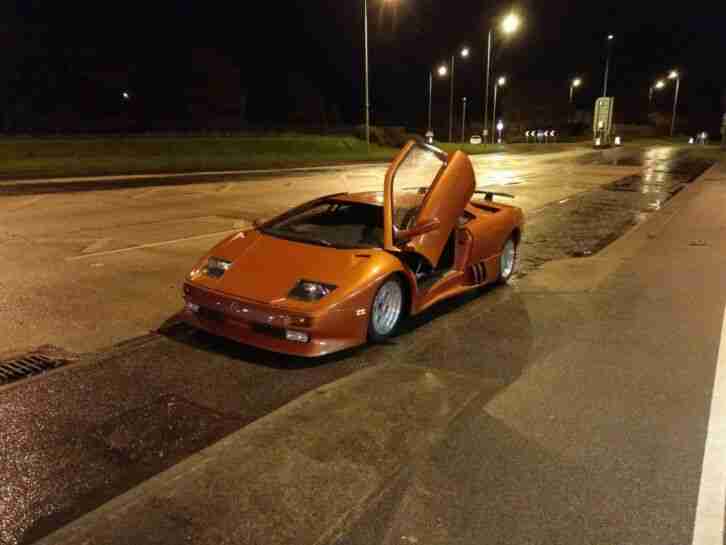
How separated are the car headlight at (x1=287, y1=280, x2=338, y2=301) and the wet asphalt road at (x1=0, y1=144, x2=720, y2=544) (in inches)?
21.1

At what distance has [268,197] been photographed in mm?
16688

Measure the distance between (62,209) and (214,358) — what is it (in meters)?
10.1

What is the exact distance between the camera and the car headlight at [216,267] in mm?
5531

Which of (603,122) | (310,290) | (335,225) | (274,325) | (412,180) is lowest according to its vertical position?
(603,122)

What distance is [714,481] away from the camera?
3510 millimetres

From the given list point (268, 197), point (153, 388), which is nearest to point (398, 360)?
point (153, 388)

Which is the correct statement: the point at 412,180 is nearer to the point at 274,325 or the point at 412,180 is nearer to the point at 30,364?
the point at 274,325

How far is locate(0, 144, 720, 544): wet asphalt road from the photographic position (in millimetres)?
3465

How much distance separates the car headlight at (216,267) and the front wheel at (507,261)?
131 inches

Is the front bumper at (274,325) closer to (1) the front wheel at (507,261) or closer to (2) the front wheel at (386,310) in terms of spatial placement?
(2) the front wheel at (386,310)

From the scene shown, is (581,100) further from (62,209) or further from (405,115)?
(62,209)

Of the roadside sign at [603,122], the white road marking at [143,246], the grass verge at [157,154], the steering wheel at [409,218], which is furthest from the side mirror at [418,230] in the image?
the roadside sign at [603,122]

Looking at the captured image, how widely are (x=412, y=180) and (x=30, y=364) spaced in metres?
3.77

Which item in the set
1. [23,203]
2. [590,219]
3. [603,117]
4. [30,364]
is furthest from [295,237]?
[603,117]
